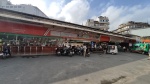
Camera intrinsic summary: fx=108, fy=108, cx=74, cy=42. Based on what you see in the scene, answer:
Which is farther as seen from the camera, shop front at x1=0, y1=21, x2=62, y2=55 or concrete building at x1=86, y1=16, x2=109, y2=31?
concrete building at x1=86, y1=16, x2=109, y2=31

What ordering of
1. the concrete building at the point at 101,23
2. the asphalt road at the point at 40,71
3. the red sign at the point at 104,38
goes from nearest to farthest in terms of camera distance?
the asphalt road at the point at 40,71 → the red sign at the point at 104,38 → the concrete building at the point at 101,23

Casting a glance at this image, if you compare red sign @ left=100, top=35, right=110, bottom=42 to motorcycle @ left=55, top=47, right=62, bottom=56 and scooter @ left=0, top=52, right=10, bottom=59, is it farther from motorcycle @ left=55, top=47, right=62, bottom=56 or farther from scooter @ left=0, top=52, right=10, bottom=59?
scooter @ left=0, top=52, right=10, bottom=59

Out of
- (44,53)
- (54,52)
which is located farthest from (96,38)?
(44,53)

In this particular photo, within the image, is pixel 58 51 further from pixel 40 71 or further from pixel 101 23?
pixel 101 23

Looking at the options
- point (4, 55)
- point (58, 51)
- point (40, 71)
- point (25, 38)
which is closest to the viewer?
point (40, 71)

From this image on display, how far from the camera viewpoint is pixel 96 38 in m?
22.3

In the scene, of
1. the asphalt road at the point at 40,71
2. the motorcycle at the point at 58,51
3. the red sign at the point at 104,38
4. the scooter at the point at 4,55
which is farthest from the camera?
the red sign at the point at 104,38

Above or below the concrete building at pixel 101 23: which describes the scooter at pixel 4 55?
below

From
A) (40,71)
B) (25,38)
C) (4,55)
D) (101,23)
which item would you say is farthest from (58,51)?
(101,23)

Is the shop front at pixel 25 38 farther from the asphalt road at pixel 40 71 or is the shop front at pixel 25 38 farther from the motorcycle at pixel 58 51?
the asphalt road at pixel 40 71

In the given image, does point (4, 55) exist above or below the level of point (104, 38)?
below

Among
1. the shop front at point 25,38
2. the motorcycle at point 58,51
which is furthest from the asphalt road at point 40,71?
the motorcycle at point 58,51


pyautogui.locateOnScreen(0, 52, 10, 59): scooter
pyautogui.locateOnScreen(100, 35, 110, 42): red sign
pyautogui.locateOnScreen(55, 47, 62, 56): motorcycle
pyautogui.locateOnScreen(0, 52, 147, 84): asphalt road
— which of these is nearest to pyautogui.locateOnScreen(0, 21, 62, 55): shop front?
pyautogui.locateOnScreen(0, 52, 10, 59): scooter

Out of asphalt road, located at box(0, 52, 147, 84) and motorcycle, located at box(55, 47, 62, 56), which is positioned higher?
motorcycle, located at box(55, 47, 62, 56)
